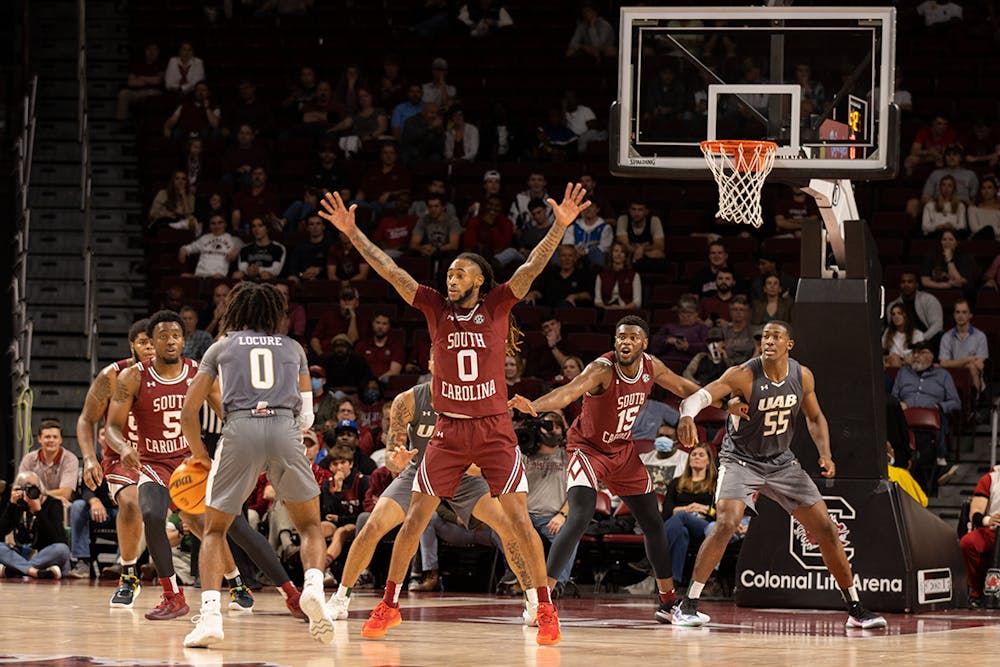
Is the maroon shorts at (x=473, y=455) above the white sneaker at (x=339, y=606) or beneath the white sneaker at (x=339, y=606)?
above

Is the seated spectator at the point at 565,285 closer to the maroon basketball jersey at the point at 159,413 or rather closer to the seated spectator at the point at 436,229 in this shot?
the seated spectator at the point at 436,229

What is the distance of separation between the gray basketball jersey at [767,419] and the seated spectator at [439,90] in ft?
33.3

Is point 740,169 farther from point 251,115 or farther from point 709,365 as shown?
point 251,115

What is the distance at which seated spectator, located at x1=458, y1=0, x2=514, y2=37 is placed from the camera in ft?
68.8

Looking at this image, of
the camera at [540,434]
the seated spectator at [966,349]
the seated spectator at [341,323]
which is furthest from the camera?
the seated spectator at [341,323]

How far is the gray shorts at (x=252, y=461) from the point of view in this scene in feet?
25.6

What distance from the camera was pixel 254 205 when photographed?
61.0 feet

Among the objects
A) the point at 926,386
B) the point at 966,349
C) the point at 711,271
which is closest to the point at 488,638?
the point at 926,386

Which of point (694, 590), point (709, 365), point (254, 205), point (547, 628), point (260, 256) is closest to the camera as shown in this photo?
point (547, 628)


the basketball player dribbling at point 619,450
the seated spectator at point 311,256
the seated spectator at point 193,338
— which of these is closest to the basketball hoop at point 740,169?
the basketball player dribbling at point 619,450

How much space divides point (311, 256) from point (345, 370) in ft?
7.46

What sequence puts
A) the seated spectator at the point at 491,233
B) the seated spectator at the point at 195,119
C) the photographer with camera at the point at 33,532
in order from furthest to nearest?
the seated spectator at the point at 195,119 → the seated spectator at the point at 491,233 → the photographer with camera at the point at 33,532

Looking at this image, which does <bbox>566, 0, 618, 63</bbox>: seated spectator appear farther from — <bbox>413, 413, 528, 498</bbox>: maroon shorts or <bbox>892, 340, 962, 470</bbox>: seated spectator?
<bbox>413, 413, 528, 498</bbox>: maroon shorts

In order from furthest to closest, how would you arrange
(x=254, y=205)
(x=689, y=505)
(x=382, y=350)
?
(x=254, y=205)
(x=382, y=350)
(x=689, y=505)
